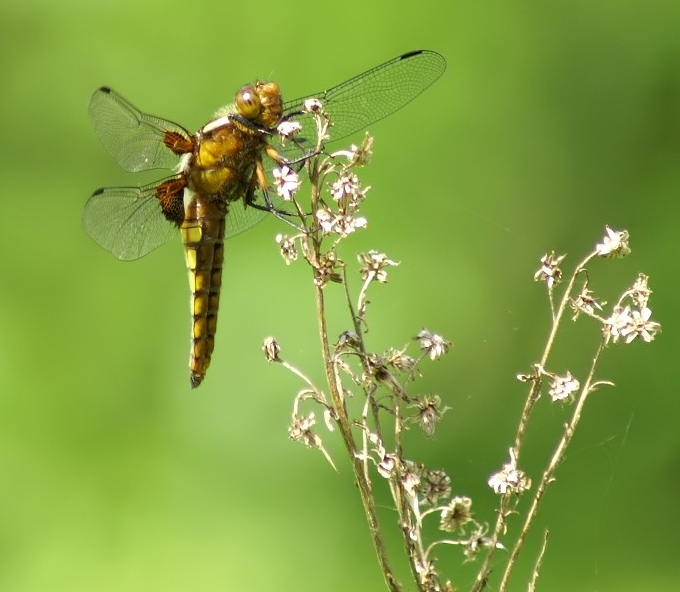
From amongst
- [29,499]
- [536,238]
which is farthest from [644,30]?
[29,499]

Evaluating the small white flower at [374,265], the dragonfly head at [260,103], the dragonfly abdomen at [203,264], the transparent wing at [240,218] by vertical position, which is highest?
the dragonfly head at [260,103]

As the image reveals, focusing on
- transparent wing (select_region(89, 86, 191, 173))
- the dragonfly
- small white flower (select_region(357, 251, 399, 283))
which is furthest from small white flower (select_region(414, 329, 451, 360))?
transparent wing (select_region(89, 86, 191, 173))

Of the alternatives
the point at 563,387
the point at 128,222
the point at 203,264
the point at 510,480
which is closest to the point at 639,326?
the point at 563,387

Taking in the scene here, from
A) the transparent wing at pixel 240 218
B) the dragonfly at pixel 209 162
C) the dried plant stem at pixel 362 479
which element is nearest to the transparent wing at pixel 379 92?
the dragonfly at pixel 209 162

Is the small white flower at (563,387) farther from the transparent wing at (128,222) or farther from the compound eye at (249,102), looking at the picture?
the transparent wing at (128,222)

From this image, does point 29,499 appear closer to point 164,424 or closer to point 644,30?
point 164,424

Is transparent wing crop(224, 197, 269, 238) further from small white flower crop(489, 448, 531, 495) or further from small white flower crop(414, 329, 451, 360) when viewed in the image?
small white flower crop(489, 448, 531, 495)

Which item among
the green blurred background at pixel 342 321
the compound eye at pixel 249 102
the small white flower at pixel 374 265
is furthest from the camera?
the green blurred background at pixel 342 321
